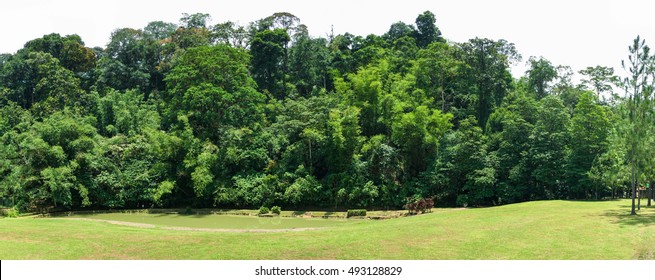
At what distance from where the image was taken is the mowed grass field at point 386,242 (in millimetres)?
14938

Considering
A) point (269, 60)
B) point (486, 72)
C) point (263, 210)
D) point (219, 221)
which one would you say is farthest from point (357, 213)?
point (269, 60)

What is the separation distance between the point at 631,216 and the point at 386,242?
1435cm

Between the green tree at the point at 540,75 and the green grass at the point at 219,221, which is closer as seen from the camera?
the green grass at the point at 219,221

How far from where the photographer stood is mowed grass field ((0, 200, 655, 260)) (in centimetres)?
1494

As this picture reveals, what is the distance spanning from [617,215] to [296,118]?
1036 inches

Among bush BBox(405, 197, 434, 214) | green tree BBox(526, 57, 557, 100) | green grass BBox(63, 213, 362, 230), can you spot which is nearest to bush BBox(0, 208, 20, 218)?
green grass BBox(63, 213, 362, 230)

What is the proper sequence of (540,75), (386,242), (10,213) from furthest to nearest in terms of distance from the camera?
(540,75) → (10,213) → (386,242)

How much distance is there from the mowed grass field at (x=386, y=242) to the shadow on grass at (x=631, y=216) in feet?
0.19

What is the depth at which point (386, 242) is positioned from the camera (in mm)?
16969

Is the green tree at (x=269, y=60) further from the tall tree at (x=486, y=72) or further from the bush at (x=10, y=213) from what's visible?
the bush at (x=10, y=213)

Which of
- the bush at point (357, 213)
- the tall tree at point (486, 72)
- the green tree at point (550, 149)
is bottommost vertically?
the bush at point (357, 213)

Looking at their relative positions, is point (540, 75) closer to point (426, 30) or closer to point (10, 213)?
point (426, 30)

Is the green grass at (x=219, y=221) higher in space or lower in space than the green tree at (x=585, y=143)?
lower

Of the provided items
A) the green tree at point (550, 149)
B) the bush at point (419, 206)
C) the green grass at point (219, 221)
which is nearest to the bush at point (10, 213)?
the green grass at point (219, 221)
